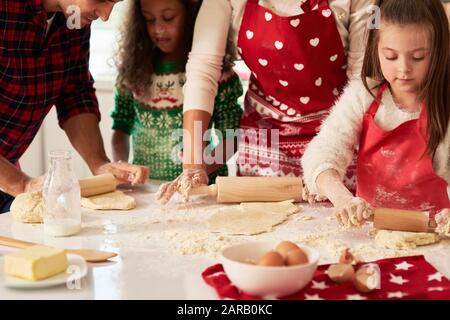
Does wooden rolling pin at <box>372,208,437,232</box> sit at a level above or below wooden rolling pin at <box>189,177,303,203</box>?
below

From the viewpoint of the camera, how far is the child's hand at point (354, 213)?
1294 mm

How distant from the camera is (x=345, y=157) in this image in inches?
62.0

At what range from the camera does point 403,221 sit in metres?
1.32

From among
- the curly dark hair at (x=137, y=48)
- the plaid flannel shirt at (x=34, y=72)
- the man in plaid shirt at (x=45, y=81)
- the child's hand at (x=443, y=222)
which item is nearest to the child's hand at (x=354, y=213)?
the child's hand at (x=443, y=222)

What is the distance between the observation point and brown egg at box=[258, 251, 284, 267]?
3.15 ft

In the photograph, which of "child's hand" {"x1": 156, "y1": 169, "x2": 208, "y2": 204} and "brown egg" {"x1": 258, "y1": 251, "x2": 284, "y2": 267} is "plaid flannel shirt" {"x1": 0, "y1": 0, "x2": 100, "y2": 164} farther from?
"brown egg" {"x1": 258, "y1": 251, "x2": 284, "y2": 267}

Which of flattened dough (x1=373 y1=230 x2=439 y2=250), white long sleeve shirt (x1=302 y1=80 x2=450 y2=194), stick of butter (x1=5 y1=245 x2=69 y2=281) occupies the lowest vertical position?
stick of butter (x1=5 y1=245 x2=69 y2=281)

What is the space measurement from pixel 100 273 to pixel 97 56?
2426 millimetres

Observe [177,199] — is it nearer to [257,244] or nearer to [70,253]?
[70,253]

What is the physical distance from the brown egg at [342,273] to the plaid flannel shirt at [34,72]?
1.08m

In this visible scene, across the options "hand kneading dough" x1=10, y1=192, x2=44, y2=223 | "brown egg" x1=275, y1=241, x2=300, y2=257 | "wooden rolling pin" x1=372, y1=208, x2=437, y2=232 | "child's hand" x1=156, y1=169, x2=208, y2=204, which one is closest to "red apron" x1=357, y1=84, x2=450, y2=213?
"wooden rolling pin" x1=372, y1=208, x2=437, y2=232

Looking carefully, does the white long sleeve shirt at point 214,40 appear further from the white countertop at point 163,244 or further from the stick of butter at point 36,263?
the stick of butter at point 36,263

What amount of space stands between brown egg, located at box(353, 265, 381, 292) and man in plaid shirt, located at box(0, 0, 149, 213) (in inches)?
33.2

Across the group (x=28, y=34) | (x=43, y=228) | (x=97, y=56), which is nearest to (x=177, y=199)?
(x=43, y=228)
